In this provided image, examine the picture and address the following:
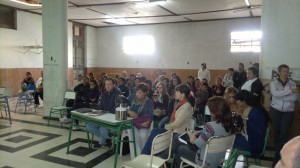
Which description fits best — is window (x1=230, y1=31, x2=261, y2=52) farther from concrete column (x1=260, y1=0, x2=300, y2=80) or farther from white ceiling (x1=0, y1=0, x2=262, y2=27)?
concrete column (x1=260, y1=0, x2=300, y2=80)

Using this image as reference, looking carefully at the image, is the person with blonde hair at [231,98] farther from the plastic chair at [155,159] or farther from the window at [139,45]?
the window at [139,45]

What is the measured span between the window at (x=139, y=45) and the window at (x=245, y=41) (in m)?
3.70

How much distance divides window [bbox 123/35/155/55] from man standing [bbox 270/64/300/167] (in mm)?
8436

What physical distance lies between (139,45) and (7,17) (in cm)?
571

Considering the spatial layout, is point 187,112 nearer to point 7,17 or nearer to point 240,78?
point 240,78

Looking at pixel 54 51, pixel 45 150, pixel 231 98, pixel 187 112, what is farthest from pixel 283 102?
pixel 54 51

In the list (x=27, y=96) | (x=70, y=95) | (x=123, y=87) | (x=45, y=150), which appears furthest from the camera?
(x=27, y=96)

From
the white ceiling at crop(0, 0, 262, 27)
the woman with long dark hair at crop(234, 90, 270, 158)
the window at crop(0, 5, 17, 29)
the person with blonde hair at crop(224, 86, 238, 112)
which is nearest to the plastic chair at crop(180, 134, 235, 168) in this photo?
the woman with long dark hair at crop(234, 90, 270, 158)

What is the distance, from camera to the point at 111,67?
13.1 meters

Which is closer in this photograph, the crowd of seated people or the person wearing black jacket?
the crowd of seated people

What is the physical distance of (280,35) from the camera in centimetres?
442

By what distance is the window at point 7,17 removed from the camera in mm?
8844

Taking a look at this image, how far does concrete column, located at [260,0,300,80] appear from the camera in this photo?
170 inches

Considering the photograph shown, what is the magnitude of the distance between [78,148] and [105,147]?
45 centimetres
